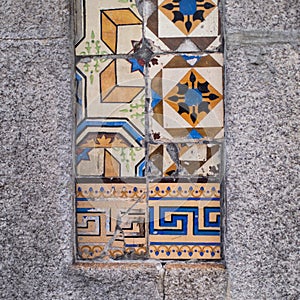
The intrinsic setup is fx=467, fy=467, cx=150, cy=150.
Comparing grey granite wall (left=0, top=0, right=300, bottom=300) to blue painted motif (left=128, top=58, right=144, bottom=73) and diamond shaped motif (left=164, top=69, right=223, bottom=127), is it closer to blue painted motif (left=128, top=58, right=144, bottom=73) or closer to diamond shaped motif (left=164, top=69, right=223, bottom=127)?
diamond shaped motif (left=164, top=69, right=223, bottom=127)

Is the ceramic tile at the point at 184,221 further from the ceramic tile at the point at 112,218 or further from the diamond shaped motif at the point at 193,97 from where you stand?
the diamond shaped motif at the point at 193,97

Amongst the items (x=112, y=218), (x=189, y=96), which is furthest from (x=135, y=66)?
(x=112, y=218)

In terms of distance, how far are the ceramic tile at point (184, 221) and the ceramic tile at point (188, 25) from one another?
784 millimetres

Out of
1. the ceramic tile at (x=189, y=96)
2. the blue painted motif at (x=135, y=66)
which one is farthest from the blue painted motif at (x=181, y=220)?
the blue painted motif at (x=135, y=66)

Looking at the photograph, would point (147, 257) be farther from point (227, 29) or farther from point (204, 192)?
point (227, 29)

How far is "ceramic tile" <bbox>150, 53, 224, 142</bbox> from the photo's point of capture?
103 inches

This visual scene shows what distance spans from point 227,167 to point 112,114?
70 cm

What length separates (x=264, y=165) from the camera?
8.15 ft

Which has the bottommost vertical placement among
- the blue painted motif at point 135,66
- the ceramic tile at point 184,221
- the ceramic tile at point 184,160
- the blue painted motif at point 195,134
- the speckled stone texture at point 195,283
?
the speckled stone texture at point 195,283

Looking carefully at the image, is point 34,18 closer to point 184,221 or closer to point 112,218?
point 112,218

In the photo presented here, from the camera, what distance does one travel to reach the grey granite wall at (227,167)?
97.7 inches

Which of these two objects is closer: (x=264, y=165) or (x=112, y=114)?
(x=264, y=165)

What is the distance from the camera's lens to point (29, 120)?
2.54 m

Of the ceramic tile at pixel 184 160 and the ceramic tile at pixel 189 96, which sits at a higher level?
the ceramic tile at pixel 189 96
